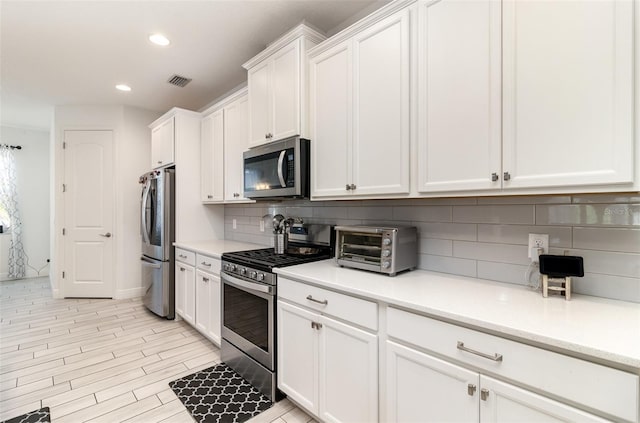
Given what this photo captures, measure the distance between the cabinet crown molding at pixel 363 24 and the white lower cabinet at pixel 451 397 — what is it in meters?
1.75

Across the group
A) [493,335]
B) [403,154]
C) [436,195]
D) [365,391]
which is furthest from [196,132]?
[493,335]

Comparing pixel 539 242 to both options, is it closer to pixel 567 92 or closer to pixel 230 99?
pixel 567 92

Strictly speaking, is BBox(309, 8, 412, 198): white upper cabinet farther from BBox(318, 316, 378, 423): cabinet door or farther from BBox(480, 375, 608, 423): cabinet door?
BBox(480, 375, 608, 423): cabinet door

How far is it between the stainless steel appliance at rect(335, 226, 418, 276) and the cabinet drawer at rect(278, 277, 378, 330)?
0.32 m

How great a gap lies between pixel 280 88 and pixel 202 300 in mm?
2066

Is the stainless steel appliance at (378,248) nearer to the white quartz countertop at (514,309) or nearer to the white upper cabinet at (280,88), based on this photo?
the white quartz countertop at (514,309)

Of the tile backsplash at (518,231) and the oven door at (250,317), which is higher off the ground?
the tile backsplash at (518,231)

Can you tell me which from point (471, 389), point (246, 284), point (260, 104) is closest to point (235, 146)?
point (260, 104)

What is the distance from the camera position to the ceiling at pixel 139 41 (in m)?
2.15

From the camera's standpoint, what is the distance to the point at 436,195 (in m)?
1.53

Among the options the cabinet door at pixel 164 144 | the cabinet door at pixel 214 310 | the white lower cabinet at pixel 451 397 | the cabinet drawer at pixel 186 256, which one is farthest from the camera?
the cabinet door at pixel 164 144

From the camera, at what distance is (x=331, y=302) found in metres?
1.60

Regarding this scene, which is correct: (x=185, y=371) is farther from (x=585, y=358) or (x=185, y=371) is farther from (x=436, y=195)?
(x=585, y=358)

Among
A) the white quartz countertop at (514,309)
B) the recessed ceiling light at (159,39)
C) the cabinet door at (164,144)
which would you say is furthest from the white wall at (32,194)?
the white quartz countertop at (514,309)
